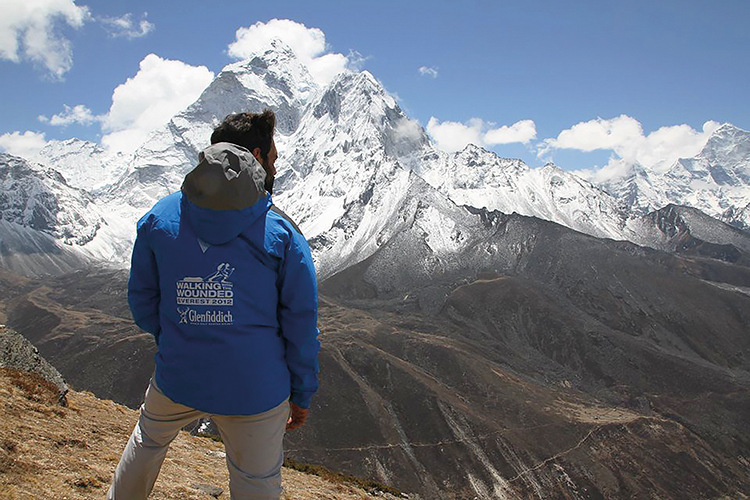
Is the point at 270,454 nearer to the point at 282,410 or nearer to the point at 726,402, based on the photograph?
the point at 282,410

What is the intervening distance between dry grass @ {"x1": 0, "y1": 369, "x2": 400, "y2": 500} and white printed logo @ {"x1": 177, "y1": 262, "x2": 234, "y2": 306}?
3828 millimetres

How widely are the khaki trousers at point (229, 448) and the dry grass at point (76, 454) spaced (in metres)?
2.21

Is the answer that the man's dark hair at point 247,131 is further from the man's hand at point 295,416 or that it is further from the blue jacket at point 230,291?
the man's hand at point 295,416

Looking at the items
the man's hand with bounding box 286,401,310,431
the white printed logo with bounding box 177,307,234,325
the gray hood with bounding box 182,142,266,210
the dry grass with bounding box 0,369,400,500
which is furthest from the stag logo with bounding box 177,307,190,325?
the dry grass with bounding box 0,369,400,500

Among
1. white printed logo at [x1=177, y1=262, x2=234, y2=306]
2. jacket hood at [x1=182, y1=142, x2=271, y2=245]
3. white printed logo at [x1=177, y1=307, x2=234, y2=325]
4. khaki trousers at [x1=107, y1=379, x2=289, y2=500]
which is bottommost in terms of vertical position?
khaki trousers at [x1=107, y1=379, x2=289, y2=500]

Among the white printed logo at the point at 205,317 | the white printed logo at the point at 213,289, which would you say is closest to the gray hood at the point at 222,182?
the white printed logo at the point at 213,289

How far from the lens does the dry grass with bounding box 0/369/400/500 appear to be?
6.52 meters

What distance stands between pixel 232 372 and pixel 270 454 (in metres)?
0.88

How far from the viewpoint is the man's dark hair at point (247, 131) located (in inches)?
186

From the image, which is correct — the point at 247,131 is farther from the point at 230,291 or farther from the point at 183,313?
the point at 183,313

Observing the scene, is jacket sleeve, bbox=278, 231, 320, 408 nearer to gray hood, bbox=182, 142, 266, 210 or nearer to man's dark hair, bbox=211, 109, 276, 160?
gray hood, bbox=182, 142, 266, 210

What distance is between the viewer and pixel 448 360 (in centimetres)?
12238

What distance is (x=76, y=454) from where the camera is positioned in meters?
8.16

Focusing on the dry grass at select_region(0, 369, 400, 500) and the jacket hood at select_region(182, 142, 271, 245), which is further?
the dry grass at select_region(0, 369, 400, 500)
